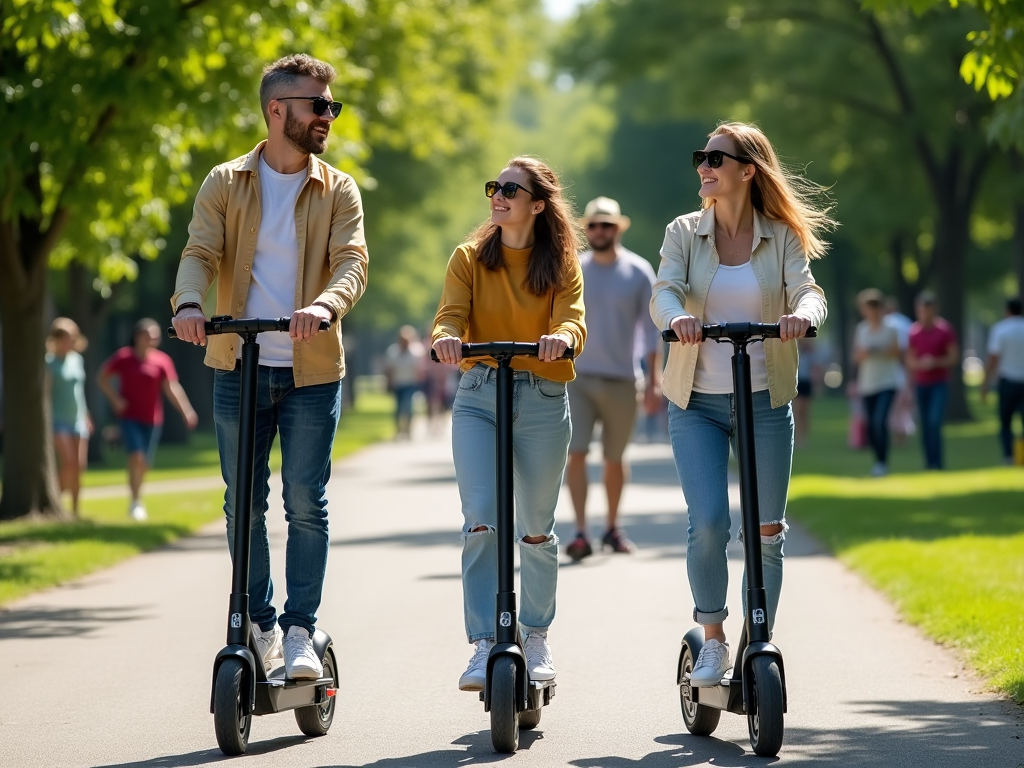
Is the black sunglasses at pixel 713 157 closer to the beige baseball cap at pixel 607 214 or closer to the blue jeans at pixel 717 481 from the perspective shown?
the blue jeans at pixel 717 481

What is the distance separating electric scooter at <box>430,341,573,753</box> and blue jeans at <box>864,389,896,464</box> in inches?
555

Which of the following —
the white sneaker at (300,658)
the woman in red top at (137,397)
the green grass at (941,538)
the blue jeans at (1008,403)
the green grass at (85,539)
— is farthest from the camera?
the blue jeans at (1008,403)

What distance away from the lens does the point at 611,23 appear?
29156 millimetres

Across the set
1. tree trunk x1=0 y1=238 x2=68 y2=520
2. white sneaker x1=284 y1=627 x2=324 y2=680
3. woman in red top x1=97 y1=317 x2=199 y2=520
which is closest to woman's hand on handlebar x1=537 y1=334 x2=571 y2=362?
white sneaker x1=284 y1=627 x2=324 y2=680

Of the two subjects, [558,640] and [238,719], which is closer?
[238,719]

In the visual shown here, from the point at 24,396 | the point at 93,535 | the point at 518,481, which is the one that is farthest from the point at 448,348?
the point at 24,396

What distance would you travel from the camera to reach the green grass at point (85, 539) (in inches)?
440

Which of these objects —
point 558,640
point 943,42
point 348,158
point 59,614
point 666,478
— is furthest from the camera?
point 943,42

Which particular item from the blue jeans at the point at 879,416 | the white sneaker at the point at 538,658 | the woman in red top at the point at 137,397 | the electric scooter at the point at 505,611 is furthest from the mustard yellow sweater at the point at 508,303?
the blue jeans at the point at 879,416

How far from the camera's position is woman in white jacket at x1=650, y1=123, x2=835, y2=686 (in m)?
6.05

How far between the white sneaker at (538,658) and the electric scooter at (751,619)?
558 mm

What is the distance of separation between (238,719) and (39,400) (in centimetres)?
976

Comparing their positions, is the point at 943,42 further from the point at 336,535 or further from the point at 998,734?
the point at 998,734

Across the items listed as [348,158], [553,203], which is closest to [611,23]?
[348,158]
